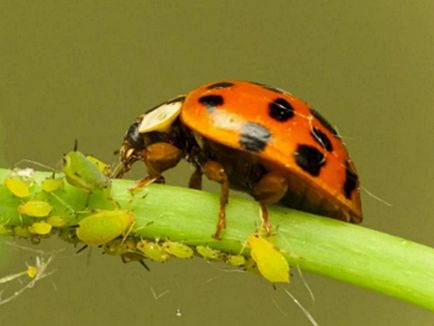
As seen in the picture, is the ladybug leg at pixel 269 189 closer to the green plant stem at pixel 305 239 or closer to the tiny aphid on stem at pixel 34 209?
the green plant stem at pixel 305 239

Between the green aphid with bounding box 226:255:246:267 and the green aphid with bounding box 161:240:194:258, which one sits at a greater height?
the green aphid with bounding box 161:240:194:258

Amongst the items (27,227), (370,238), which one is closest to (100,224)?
(27,227)

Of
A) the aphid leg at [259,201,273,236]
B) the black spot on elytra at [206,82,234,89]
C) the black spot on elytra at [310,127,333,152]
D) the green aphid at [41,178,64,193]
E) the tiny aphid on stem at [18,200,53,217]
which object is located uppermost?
the black spot on elytra at [206,82,234,89]

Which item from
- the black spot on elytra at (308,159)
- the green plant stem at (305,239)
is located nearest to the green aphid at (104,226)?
the green plant stem at (305,239)

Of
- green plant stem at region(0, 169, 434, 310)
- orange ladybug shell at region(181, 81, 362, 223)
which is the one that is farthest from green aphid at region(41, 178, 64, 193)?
orange ladybug shell at region(181, 81, 362, 223)

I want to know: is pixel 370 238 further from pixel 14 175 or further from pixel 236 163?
pixel 14 175

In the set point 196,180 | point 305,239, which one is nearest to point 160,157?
point 196,180

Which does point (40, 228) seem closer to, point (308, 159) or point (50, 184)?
point (50, 184)

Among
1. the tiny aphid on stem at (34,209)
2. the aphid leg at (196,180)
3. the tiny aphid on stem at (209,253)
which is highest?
the tiny aphid on stem at (34,209)

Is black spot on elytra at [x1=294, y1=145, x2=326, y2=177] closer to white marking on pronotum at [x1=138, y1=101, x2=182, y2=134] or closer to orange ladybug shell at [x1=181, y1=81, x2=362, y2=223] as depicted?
orange ladybug shell at [x1=181, y1=81, x2=362, y2=223]
